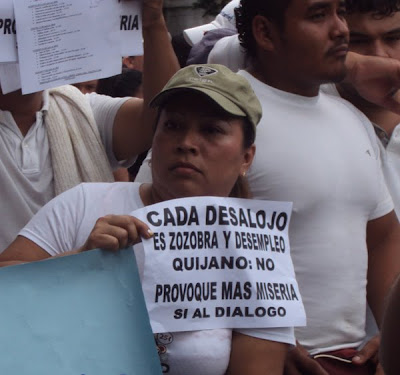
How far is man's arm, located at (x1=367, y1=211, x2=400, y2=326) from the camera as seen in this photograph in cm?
271

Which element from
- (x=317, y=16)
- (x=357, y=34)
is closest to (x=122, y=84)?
(x=357, y=34)

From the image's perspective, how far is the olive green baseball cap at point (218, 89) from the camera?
2.22 metres

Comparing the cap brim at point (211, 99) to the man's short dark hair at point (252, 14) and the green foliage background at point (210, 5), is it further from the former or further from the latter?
the green foliage background at point (210, 5)

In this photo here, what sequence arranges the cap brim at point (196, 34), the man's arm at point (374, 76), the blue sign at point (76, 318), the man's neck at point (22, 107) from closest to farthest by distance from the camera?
the blue sign at point (76, 318)
the man's neck at point (22, 107)
the man's arm at point (374, 76)
the cap brim at point (196, 34)

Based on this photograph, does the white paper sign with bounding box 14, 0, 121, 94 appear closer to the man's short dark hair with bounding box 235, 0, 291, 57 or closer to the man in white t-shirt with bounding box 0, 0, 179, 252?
the man in white t-shirt with bounding box 0, 0, 179, 252

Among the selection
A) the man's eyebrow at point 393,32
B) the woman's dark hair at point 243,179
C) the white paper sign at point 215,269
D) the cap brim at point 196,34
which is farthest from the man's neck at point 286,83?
the cap brim at point 196,34

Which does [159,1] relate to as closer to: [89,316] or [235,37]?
[235,37]

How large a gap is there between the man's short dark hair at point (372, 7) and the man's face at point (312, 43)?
0.37 meters

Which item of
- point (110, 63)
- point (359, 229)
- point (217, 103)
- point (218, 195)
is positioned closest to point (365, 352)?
point (359, 229)

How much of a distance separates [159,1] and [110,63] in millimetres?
247

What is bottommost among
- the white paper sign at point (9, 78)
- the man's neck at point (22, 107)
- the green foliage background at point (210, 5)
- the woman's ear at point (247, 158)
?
A: the green foliage background at point (210, 5)

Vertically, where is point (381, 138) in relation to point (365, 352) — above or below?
above

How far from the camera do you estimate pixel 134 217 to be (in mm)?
1972

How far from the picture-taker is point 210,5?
12539 mm
